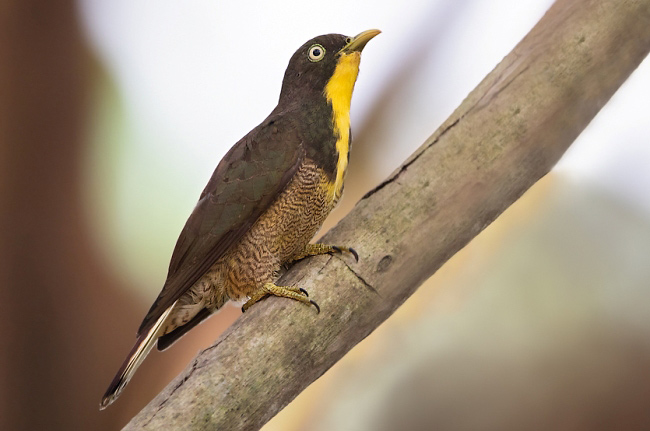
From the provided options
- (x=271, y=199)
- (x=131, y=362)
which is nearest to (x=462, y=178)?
(x=271, y=199)

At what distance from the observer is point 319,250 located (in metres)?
1.54

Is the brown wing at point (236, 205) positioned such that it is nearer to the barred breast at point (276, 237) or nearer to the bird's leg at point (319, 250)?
the barred breast at point (276, 237)

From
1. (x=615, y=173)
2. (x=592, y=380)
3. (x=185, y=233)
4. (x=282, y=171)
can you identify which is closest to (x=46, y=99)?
(x=185, y=233)

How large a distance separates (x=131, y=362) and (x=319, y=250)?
55 centimetres

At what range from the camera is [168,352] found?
2.24 metres

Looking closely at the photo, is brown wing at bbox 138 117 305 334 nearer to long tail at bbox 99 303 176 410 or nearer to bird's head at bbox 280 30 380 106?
long tail at bbox 99 303 176 410

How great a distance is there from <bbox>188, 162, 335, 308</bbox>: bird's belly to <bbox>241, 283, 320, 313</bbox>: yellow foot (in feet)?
0.08

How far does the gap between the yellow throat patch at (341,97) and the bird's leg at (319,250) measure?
156 mm

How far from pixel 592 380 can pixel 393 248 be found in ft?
3.78

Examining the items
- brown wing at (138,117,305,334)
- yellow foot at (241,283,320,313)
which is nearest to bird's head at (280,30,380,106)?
brown wing at (138,117,305,334)

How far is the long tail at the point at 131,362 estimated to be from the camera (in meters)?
1.47

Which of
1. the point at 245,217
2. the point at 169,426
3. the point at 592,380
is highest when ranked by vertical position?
the point at 592,380

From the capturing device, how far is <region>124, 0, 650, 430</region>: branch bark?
1.43 metres

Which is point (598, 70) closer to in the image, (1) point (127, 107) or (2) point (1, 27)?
(1) point (127, 107)
